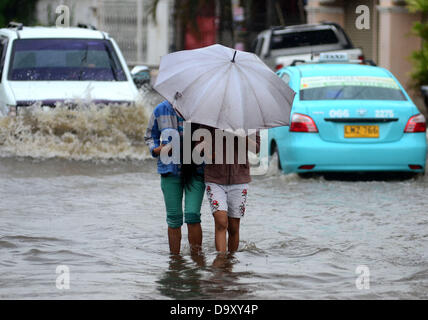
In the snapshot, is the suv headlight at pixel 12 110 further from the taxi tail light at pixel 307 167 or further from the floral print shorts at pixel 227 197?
the floral print shorts at pixel 227 197

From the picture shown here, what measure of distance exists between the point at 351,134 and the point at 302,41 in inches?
475

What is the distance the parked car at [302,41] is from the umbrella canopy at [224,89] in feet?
50.8

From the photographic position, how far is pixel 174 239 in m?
7.81

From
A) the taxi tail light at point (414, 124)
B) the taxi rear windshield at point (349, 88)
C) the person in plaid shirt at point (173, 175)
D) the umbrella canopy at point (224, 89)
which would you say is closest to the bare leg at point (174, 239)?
the person in plaid shirt at point (173, 175)

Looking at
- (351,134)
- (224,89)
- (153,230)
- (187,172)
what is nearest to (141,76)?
(351,134)

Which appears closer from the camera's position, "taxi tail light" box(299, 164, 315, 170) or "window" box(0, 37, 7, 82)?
"taxi tail light" box(299, 164, 315, 170)

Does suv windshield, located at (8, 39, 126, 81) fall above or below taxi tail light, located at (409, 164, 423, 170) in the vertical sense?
above

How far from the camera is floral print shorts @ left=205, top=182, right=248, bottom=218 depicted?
738 cm

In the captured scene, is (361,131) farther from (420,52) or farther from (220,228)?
(420,52)

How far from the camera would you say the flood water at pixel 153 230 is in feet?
22.8

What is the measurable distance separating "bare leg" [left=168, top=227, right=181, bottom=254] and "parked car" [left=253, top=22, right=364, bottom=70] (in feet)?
49.9

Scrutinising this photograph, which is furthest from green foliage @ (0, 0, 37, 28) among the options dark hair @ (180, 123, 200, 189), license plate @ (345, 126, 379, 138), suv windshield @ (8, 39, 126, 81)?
dark hair @ (180, 123, 200, 189)

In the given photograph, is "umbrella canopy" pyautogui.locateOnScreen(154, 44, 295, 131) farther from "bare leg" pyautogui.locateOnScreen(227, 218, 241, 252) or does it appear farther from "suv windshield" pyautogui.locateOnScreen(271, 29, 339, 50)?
"suv windshield" pyautogui.locateOnScreen(271, 29, 339, 50)

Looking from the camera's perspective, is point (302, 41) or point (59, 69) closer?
point (59, 69)
